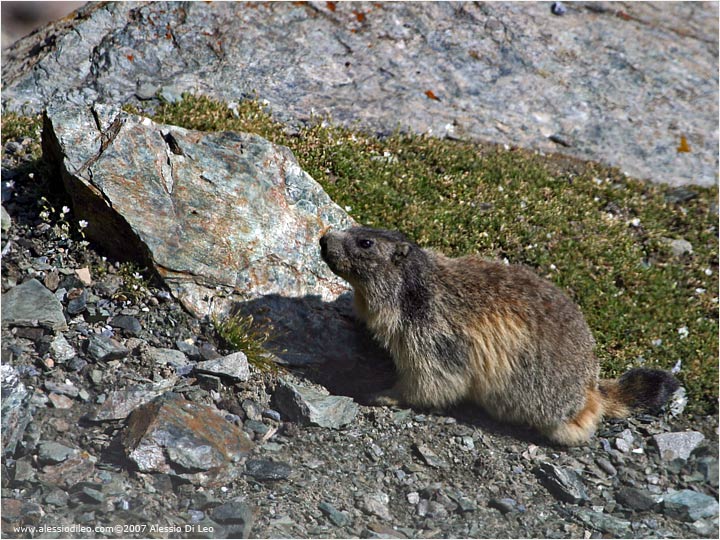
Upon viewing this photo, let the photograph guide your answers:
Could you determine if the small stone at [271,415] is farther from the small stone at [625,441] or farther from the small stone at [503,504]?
the small stone at [625,441]

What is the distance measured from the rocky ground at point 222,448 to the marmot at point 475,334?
41 cm

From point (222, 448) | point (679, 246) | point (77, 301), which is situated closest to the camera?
point (222, 448)

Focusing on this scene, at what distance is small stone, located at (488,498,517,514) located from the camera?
7246mm

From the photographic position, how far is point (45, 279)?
7.87 meters

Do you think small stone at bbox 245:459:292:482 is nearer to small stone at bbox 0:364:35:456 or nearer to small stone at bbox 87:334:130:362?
small stone at bbox 87:334:130:362

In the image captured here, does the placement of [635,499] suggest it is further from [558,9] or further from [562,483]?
[558,9]

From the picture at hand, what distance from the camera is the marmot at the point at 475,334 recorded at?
7.92m

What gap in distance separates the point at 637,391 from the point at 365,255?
3544 mm

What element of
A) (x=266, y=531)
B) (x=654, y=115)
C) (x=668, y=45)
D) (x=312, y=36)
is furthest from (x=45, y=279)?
(x=668, y=45)

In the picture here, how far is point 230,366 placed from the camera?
766 centimetres

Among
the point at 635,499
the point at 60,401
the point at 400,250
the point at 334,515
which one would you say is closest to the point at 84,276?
the point at 60,401

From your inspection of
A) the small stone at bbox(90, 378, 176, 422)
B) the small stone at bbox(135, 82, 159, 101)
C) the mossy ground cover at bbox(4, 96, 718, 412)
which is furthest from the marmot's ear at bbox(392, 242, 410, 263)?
the small stone at bbox(135, 82, 159, 101)

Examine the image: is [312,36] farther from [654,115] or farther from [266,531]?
[266,531]

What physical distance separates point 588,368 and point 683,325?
317 cm
